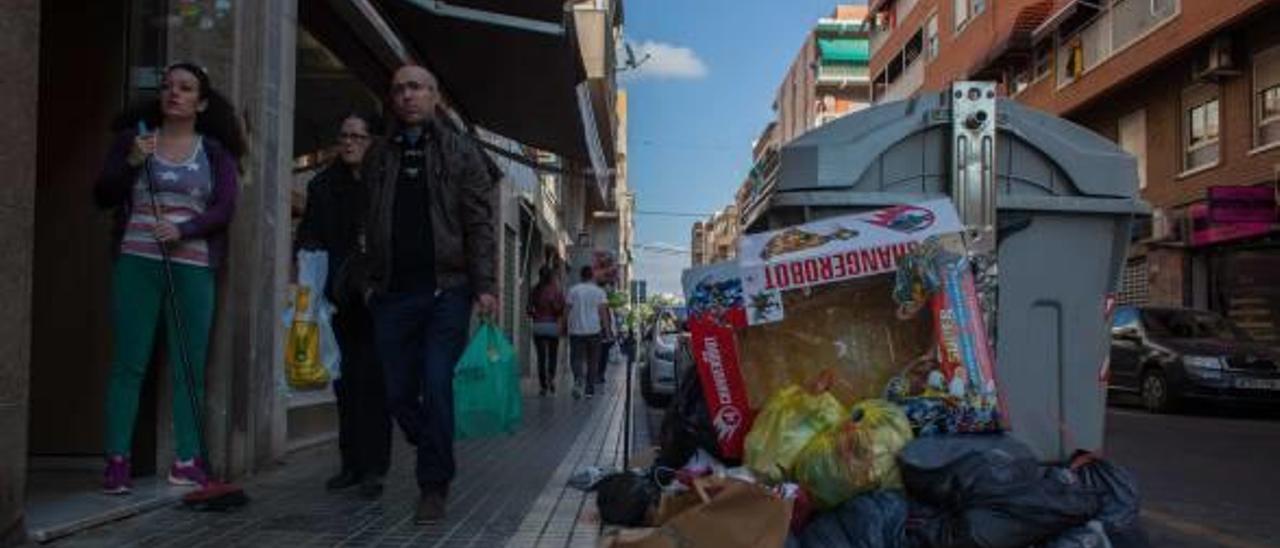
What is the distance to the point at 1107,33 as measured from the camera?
2922 cm

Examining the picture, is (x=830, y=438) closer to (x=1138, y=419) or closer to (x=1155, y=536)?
(x=1155, y=536)

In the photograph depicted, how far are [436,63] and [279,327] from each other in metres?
6.15

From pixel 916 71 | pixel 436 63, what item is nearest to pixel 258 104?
pixel 436 63

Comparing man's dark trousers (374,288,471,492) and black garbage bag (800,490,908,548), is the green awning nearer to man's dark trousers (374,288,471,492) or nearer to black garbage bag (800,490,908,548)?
man's dark trousers (374,288,471,492)

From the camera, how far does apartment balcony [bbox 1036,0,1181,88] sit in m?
26.5

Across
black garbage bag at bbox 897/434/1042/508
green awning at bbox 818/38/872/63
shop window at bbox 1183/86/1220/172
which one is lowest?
black garbage bag at bbox 897/434/1042/508

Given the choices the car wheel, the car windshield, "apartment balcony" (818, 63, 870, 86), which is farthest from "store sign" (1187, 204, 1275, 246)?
"apartment balcony" (818, 63, 870, 86)

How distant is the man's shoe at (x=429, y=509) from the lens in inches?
213

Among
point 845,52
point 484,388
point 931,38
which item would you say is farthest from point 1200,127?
point 845,52

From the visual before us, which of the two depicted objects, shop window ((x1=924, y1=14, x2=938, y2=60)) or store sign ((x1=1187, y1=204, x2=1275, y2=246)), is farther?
shop window ((x1=924, y1=14, x2=938, y2=60))

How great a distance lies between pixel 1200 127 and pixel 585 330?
1567 cm

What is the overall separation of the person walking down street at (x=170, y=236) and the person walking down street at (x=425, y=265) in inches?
30.0

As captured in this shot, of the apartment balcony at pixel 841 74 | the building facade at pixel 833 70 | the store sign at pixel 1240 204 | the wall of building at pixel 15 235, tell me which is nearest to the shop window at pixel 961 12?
the store sign at pixel 1240 204

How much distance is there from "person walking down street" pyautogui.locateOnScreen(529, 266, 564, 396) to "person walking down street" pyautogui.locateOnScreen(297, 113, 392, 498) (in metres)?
9.48
